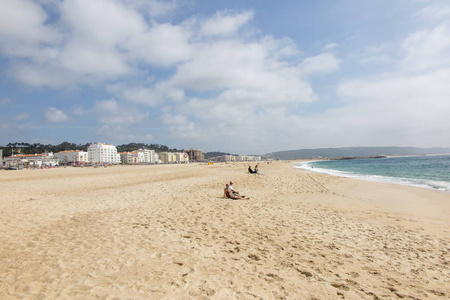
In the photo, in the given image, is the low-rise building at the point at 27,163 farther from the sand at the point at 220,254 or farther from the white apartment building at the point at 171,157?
the sand at the point at 220,254

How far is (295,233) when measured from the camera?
5699mm

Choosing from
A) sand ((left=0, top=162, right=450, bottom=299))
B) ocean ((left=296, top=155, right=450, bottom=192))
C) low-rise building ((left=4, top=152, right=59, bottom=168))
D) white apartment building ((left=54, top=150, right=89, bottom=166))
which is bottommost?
ocean ((left=296, top=155, right=450, bottom=192))

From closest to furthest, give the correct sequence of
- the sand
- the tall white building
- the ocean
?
the sand < the ocean < the tall white building

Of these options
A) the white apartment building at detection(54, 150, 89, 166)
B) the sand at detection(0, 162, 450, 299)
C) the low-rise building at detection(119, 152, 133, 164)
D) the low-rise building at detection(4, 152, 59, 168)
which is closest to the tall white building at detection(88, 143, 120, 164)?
the white apartment building at detection(54, 150, 89, 166)

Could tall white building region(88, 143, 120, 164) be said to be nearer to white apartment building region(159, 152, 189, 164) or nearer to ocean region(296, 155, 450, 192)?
white apartment building region(159, 152, 189, 164)

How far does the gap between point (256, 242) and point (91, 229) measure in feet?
13.7

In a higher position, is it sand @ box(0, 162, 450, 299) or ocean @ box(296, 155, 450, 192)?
sand @ box(0, 162, 450, 299)

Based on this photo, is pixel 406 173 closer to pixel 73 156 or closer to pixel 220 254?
pixel 220 254

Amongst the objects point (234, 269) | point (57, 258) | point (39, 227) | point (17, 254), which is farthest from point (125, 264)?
point (39, 227)

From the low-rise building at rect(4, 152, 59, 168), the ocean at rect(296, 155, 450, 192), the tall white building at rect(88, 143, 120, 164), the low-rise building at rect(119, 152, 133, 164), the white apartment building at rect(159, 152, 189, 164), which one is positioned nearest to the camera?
the ocean at rect(296, 155, 450, 192)

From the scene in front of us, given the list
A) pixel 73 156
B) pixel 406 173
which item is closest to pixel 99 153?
pixel 73 156

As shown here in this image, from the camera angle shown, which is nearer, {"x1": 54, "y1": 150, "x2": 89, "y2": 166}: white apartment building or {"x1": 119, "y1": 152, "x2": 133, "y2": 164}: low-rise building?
{"x1": 54, "y1": 150, "x2": 89, "y2": 166}: white apartment building

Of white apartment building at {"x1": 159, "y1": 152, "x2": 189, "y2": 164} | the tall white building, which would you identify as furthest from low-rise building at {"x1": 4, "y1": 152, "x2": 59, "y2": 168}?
white apartment building at {"x1": 159, "y1": 152, "x2": 189, "y2": 164}

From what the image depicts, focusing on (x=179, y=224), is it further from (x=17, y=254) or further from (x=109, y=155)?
(x=109, y=155)
